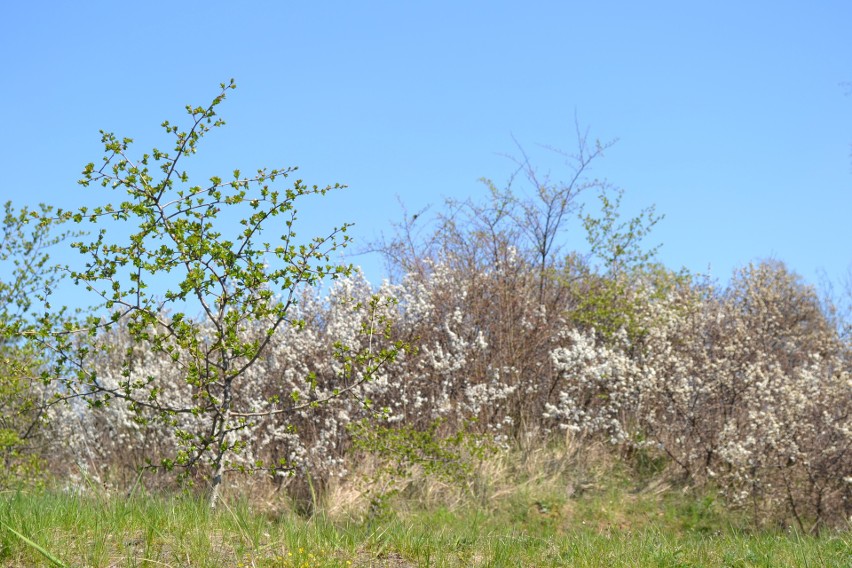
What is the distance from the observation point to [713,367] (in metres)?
12.1

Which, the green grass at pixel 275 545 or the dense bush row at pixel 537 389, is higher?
the dense bush row at pixel 537 389

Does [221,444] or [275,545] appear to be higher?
[221,444]

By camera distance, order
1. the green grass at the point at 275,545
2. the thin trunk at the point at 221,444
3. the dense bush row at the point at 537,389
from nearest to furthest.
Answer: the green grass at the point at 275,545 → the thin trunk at the point at 221,444 → the dense bush row at the point at 537,389

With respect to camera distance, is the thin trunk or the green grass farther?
the thin trunk

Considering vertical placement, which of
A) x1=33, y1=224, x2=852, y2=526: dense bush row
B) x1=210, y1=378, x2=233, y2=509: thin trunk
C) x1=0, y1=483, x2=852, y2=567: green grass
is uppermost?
x1=33, y1=224, x2=852, y2=526: dense bush row

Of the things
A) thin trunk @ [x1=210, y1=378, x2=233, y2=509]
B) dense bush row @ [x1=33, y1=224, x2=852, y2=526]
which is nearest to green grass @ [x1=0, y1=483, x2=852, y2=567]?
thin trunk @ [x1=210, y1=378, x2=233, y2=509]

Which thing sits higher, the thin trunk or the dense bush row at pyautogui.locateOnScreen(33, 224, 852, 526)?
the dense bush row at pyautogui.locateOnScreen(33, 224, 852, 526)

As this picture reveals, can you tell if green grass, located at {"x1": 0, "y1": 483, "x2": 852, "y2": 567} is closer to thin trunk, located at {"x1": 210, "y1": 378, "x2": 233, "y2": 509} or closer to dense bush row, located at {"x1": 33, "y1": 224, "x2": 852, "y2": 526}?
thin trunk, located at {"x1": 210, "y1": 378, "x2": 233, "y2": 509}

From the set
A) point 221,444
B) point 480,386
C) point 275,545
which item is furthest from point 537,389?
point 275,545

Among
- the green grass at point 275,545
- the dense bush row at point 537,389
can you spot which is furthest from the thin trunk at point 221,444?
the dense bush row at point 537,389

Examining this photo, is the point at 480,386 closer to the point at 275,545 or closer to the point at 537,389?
the point at 537,389

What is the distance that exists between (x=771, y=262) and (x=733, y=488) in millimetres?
12547

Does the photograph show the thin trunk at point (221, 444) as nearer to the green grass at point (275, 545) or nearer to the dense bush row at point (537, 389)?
the green grass at point (275, 545)

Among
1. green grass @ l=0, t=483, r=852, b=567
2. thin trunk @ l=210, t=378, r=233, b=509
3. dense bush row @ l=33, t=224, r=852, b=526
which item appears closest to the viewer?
green grass @ l=0, t=483, r=852, b=567
